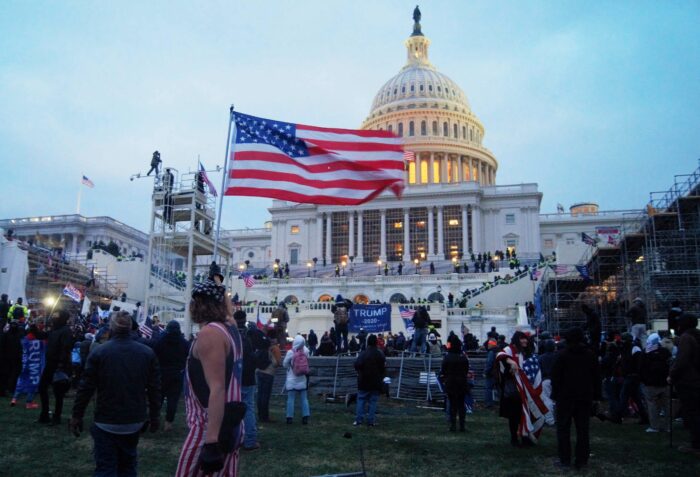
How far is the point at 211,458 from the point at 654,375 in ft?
33.9

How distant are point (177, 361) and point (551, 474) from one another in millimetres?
6659

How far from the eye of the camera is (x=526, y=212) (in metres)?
83.4

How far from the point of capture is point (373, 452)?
32.9 ft

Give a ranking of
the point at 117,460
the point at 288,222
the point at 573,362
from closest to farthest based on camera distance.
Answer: the point at 117,460 < the point at 573,362 < the point at 288,222

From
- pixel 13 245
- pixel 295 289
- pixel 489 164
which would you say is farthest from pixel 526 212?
pixel 13 245

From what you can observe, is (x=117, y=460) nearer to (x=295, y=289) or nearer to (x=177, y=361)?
(x=177, y=361)

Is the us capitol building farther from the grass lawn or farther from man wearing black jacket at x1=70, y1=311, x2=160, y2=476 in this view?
man wearing black jacket at x1=70, y1=311, x2=160, y2=476

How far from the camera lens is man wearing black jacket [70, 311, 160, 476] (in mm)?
5945

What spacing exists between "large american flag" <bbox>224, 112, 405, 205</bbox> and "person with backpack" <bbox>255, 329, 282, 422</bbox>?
11.5 ft

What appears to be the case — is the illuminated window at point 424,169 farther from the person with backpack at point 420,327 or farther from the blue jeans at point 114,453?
the blue jeans at point 114,453

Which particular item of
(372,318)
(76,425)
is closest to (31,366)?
(76,425)

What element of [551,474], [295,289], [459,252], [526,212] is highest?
[526,212]

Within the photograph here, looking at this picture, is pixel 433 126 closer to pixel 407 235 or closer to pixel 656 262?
pixel 407 235

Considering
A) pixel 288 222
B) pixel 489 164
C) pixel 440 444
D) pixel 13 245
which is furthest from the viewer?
pixel 489 164
